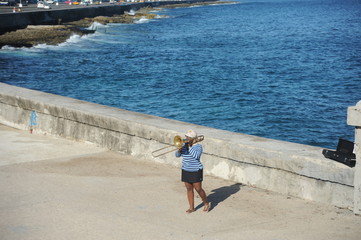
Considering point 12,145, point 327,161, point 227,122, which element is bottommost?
point 227,122

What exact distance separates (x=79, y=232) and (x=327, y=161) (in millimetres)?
2885

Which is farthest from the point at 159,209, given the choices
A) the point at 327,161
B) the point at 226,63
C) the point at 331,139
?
the point at 226,63

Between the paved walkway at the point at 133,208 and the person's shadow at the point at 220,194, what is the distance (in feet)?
0.04

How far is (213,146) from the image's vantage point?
7504 mm

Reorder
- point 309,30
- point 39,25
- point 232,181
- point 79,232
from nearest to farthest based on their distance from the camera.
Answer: point 79,232 → point 232,181 → point 39,25 → point 309,30

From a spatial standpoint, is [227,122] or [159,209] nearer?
[159,209]

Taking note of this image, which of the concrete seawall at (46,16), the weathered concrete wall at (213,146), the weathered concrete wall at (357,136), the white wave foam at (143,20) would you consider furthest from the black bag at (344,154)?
the white wave foam at (143,20)

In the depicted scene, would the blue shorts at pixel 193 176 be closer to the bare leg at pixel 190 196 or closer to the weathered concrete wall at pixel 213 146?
the bare leg at pixel 190 196

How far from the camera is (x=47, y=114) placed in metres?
10.0

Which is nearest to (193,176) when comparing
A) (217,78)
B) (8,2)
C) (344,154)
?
(344,154)

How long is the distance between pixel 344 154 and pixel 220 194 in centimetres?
164

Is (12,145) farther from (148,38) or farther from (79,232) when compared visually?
(148,38)

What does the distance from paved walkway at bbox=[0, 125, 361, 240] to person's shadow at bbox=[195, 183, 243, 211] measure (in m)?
0.01

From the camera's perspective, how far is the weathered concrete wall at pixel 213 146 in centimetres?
648
